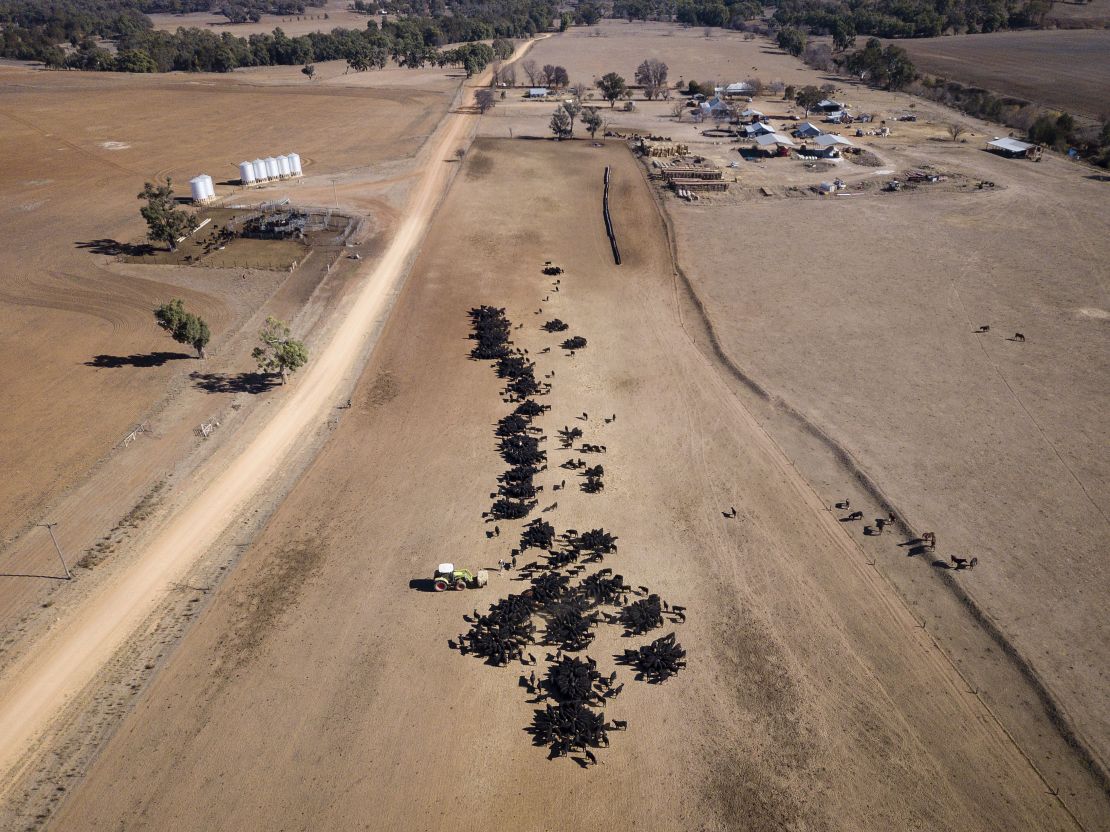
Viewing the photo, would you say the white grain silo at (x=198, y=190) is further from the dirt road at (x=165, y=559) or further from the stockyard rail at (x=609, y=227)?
the stockyard rail at (x=609, y=227)

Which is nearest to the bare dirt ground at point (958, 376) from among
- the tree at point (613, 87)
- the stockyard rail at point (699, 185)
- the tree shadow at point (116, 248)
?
the stockyard rail at point (699, 185)

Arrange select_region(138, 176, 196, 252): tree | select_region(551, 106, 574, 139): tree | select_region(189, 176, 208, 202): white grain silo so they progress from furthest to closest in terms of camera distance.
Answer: select_region(551, 106, 574, 139): tree
select_region(189, 176, 208, 202): white grain silo
select_region(138, 176, 196, 252): tree

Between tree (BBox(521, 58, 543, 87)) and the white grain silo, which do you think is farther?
tree (BBox(521, 58, 543, 87))

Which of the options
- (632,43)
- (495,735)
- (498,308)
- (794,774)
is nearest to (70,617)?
(495,735)

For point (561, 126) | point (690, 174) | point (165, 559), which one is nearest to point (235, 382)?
point (165, 559)

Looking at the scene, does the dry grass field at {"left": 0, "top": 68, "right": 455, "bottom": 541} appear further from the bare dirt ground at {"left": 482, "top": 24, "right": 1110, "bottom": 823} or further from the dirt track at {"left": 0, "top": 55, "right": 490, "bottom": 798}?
the bare dirt ground at {"left": 482, "top": 24, "right": 1110, "bottom": 823}

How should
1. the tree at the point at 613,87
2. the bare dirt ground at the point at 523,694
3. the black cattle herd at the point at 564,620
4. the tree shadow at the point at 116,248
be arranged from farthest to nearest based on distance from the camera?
the tree at the point at 613,87
the tree shadow at the point at 116,248
the black cattle herd at the point at 564,620
the bare dirt ground at the point at 523,694

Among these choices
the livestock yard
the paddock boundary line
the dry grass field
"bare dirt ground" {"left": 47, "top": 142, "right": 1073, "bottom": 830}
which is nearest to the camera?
"bare dirt ground" {"left": 47, "top": 142, "right": 1073, "bottom": 830}

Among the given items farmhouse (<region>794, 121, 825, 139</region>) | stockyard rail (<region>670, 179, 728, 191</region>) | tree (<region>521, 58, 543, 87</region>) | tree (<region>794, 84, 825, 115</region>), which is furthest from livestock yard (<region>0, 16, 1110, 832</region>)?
tree (<region>521, 58, 543, 87</region>)
